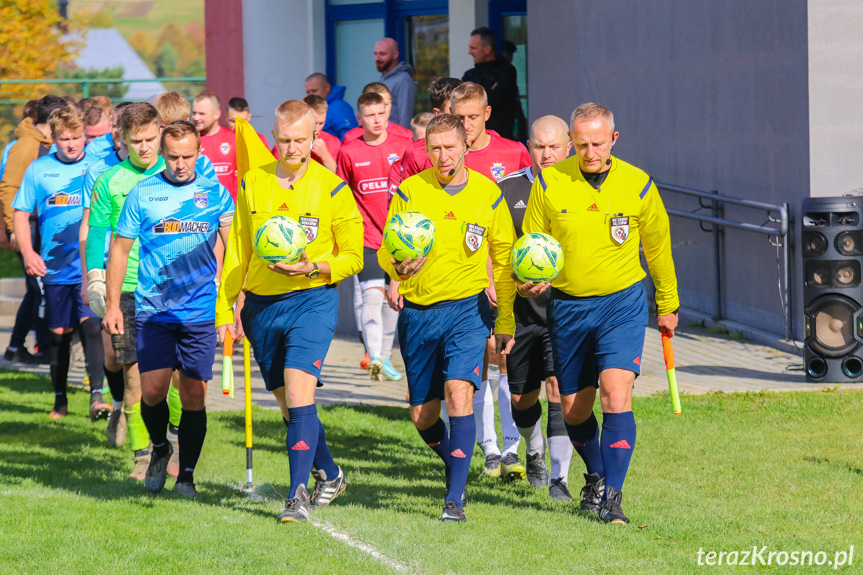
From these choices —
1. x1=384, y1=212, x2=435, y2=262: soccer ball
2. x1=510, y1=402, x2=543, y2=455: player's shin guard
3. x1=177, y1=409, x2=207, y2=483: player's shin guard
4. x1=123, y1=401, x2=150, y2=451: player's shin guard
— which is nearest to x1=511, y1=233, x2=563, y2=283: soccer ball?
x1=384, y1=212, x2=435, y2=262: soccer ball

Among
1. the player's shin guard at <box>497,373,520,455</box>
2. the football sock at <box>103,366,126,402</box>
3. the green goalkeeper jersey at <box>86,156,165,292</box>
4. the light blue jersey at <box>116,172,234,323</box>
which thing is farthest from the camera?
the football sock at <box>103,366,126,402</box>

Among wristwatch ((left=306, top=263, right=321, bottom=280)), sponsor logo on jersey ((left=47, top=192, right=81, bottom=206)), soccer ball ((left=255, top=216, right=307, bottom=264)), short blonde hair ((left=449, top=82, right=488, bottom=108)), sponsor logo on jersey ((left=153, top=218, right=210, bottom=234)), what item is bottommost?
wristwatch ((left=306, top=263, right=321, bottom=280))

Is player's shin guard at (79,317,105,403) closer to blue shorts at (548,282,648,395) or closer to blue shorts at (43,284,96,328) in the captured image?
blue shorts at (43,284,96,328)

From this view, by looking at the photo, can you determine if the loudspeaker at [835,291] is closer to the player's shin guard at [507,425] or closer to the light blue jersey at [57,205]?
the player's shin guard at [507,425]

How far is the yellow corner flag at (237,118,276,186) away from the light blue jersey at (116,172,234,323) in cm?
38

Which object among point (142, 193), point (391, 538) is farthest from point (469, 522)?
point (142, 193)

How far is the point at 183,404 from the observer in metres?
7.33

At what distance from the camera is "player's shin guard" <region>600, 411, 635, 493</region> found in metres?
6.35

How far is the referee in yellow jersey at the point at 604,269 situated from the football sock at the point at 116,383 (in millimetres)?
3869

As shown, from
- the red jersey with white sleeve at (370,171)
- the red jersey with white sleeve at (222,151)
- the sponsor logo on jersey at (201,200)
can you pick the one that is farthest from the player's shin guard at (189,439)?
the red jersey with white sleeve at (222,151)

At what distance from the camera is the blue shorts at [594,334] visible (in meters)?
6.37

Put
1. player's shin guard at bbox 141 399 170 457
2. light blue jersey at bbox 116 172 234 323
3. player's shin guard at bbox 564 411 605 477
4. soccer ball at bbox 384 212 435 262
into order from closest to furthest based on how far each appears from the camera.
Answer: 1. soccer ball at bbox 384 212 435 262
2. player's shin guard at bbox 564 411 605 477
3. light blue jersey at bbox 116 172 234 323
4. player's shin guard at bbox 141 399 170 457

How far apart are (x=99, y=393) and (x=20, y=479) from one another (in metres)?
2.14

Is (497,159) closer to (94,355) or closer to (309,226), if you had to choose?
(309,226)
